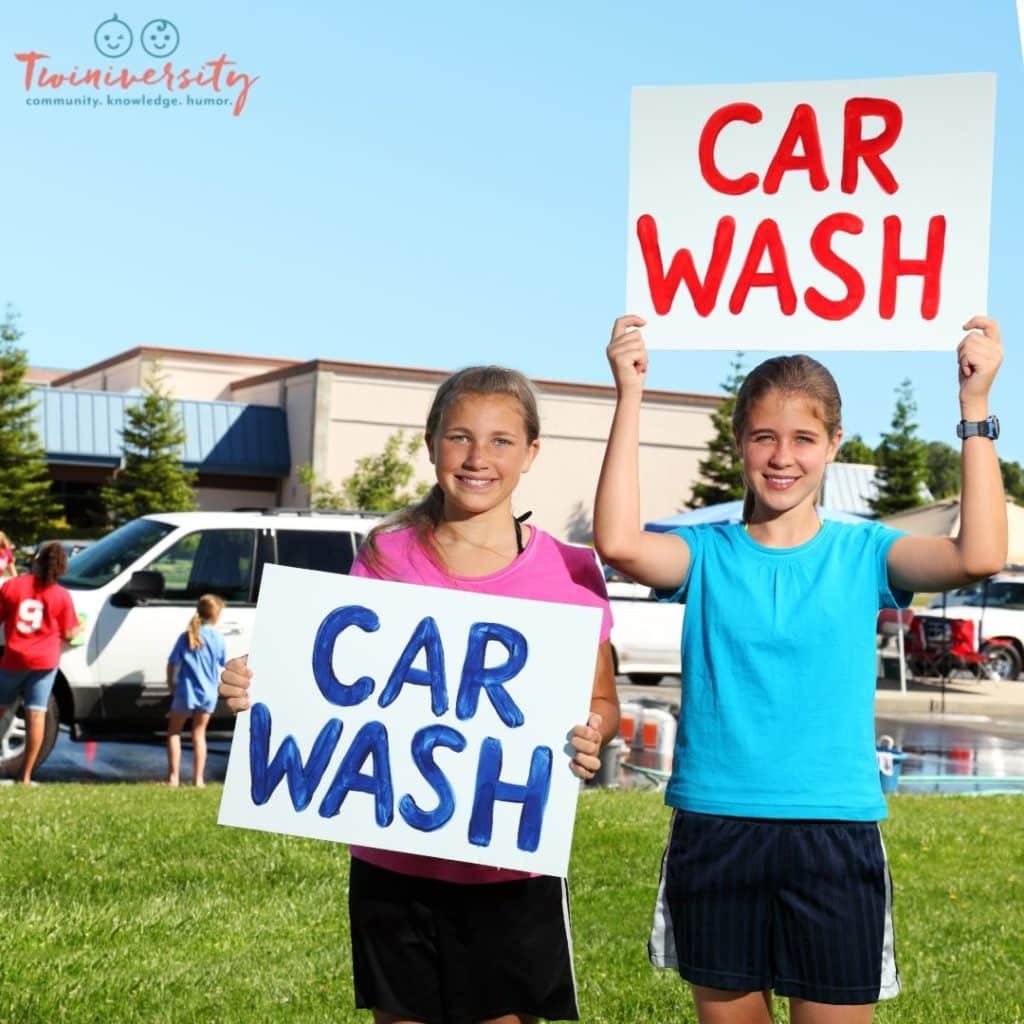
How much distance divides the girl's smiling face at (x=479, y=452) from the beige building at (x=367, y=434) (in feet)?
160

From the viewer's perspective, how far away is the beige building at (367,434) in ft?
177

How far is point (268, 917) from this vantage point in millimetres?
6355

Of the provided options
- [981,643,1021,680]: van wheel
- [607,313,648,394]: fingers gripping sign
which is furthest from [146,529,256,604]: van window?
[981,643,1021,680]: van wheel

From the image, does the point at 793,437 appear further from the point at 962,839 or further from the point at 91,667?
the point at 91,667

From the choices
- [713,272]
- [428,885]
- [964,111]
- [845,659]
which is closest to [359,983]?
[428,885]

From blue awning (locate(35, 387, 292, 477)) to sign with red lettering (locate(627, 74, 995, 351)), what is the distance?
51.5 m

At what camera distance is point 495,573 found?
3348 mm

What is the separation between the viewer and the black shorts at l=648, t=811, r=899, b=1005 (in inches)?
121

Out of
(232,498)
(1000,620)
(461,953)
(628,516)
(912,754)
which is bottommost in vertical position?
(912,754)

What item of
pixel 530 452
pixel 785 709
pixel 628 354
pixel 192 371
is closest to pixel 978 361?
pixel 628 354

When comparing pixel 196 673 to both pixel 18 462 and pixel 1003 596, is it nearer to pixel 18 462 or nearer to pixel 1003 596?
pixel 1003 596

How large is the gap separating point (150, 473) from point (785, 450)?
48.3 metres

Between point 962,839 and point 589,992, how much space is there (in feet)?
12.7

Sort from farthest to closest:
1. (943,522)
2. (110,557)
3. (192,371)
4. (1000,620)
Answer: (192,371)
(1000,620)
(943,522)
(110,557)
